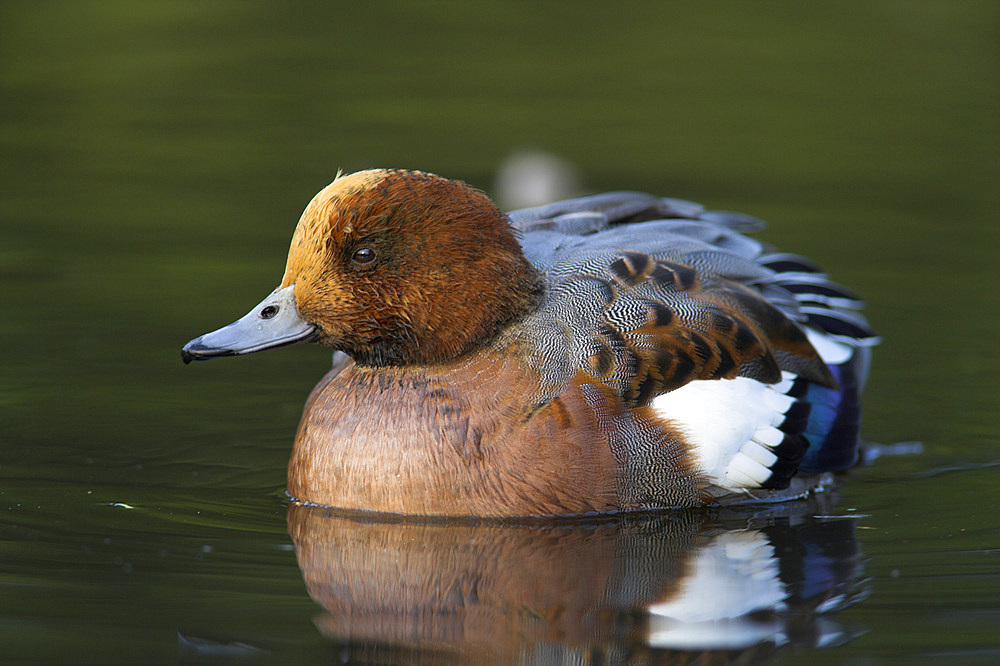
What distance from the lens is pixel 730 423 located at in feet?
19.5

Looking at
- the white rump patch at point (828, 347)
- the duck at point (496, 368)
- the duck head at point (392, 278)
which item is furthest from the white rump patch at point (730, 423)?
the duck head at point (392, 278)

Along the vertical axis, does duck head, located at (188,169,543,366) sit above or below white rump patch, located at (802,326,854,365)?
above

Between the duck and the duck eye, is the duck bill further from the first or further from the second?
the duck eye

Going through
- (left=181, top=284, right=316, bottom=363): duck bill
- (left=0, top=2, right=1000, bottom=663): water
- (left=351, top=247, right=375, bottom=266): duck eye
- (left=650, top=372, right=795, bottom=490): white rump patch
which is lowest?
(left=0, top=2, right=1000, bottom=663): water

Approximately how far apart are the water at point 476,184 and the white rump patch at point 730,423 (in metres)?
0.23

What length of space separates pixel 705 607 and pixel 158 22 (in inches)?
480

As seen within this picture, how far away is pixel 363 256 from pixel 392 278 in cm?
15

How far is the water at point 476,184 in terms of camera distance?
15.4 feet

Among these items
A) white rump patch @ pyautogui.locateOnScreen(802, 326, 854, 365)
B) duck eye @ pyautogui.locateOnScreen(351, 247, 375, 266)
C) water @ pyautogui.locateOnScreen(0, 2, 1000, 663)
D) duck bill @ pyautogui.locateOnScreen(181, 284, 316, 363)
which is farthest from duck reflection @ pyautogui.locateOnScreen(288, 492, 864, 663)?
duck eye @ pyautogui.locateOnScreen(351, 247, 375, 266)

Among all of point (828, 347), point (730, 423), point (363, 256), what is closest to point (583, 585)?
point (730, 423)

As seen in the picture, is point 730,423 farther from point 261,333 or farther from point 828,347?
point 261,333

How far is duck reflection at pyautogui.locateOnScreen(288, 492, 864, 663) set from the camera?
4.47 meters

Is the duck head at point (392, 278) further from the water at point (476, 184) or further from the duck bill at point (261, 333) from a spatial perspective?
the water at point (476, 184)

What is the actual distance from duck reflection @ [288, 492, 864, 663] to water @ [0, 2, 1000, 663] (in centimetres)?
2
